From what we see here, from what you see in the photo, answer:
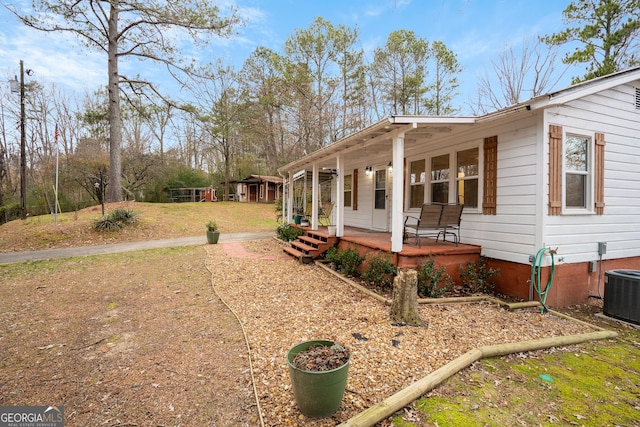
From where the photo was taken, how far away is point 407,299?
3.78 metres

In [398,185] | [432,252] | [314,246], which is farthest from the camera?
[314,246]

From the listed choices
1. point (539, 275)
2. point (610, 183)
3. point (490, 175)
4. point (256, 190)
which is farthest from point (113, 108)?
point (610, 183)

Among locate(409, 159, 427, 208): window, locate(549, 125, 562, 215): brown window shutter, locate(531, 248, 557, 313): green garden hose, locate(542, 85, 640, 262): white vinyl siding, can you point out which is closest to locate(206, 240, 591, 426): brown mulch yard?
locate(531, 248, 557, 313): green garden hose

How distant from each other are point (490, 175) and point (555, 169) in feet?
3.05

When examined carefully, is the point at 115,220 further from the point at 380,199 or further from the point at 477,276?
the point at 477,276

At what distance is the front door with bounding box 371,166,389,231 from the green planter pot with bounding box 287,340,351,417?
6520 mm

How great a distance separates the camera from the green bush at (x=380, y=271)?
5.07m

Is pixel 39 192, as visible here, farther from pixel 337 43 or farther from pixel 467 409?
pixel 467 409

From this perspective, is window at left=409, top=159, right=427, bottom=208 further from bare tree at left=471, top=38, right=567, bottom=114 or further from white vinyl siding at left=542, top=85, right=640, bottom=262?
bare tree at left=471, top=38, right=567, bottom=114

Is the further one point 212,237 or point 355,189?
point 212,237

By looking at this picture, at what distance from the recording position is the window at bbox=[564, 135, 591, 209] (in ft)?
16.4

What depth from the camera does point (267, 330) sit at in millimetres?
3588

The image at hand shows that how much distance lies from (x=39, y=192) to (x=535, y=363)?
25.3 metres

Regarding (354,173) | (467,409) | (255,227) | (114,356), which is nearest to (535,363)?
(467,409)
